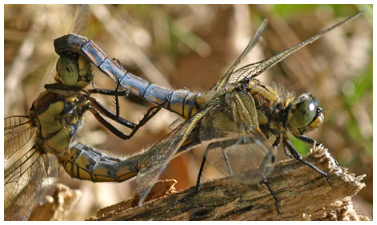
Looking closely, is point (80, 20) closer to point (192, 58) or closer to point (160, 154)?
point (160, 154)

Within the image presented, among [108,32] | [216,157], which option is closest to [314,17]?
[108,32]

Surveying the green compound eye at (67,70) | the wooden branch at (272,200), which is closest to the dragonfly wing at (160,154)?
the wooden branch at (272,200)

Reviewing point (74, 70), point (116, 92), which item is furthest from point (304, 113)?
point (74, 70)

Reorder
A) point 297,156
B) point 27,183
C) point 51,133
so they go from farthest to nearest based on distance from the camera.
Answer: point 27,183, point 51,133, point 297,156

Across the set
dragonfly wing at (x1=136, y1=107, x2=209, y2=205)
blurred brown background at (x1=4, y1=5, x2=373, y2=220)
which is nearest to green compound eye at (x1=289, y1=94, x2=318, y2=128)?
dragonfly wing at (x1=136, y1=107, x2=209, y2=205)

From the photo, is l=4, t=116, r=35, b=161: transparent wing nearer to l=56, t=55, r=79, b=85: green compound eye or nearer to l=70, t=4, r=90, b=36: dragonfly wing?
l=56, t=55, r=79, b=85: green compound eye

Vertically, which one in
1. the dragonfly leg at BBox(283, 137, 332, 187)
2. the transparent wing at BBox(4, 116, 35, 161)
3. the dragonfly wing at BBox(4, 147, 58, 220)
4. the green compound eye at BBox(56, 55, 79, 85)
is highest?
the green compound eye at BBox(56, 55, 79, 85)
